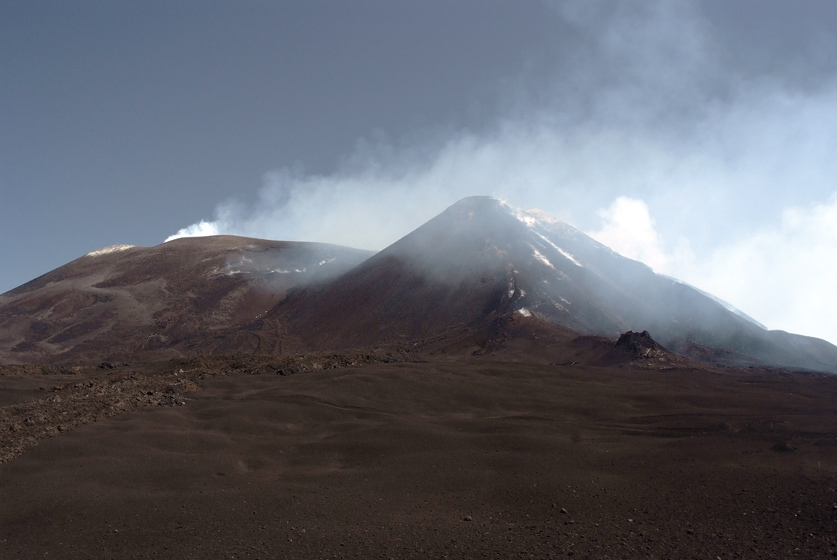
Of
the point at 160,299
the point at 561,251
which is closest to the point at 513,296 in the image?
the point at 561,251

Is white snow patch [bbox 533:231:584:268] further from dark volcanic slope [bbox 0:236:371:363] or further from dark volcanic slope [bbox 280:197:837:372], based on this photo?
dark volcanic slope [bbox 0:236:371:363]

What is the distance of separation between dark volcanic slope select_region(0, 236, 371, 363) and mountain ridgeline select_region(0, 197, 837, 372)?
0.97 feet

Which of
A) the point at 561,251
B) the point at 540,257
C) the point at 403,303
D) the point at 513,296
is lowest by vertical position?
the point at 403,303

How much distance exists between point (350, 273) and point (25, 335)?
4216 cm

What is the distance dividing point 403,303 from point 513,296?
12.8m

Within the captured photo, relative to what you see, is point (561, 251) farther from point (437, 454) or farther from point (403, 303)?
point (437, 454)

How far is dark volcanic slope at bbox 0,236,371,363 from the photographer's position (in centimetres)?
7121

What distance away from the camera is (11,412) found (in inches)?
814

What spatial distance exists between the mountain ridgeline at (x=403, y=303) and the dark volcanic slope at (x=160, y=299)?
0.29 metres

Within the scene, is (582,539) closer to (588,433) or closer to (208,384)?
(588,433)

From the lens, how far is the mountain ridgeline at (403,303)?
191 feet

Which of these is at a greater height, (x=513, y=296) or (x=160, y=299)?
(x=513, y=296)

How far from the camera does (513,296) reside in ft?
195

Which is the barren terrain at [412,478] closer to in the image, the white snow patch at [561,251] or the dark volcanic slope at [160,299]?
the dark volcanic slope at [160,299]
